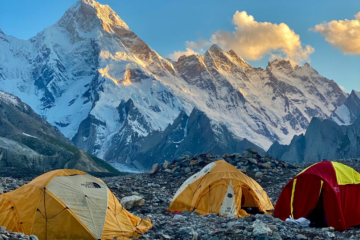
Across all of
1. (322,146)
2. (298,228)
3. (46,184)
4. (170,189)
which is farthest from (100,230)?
(322,146)

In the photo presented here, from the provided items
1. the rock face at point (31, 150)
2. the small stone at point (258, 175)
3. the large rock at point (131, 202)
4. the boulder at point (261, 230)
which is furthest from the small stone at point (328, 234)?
the rock face at point (31, 150)

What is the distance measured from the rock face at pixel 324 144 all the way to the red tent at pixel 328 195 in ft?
371

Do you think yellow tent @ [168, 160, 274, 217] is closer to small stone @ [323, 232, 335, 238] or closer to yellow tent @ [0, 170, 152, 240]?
yellow tent @ [0, 170, 152, 240]

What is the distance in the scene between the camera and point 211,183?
19.6 metres

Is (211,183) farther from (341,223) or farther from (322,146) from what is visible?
(322,146)

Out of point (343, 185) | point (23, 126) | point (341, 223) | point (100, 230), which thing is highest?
point (23, 126)

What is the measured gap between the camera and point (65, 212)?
13094mm

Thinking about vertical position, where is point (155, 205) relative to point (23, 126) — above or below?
below

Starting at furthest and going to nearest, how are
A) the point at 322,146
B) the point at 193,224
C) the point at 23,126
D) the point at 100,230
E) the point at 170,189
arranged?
the point at 322,146
the point at 23,126
the point at 170,189
the point at 193,224
the point at 100,230

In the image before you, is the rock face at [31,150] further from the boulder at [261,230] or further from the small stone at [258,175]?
the boulder at [261,230]

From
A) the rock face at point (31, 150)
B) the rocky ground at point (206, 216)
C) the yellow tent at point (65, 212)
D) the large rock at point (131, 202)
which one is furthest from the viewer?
the rock face at point (31, 150)

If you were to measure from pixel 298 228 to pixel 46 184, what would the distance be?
29.3 ft

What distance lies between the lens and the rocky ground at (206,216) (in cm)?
1259

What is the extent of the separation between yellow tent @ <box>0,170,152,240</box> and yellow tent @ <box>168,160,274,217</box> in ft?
16.9
